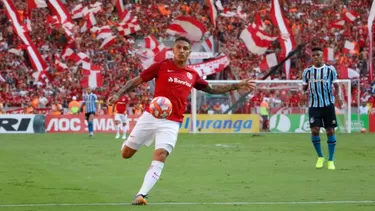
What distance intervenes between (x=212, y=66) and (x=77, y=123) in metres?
6.92

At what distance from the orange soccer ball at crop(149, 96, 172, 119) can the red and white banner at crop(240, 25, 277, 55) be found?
35.5 m

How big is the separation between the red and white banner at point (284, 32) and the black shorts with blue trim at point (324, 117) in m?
26.7

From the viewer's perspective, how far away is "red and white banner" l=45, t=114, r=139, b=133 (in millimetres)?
44906

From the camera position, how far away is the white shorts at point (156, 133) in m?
13.4

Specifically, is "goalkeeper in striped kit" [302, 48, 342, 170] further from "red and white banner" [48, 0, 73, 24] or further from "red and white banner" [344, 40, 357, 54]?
"red and white banner" [344, 40, 357, 54]

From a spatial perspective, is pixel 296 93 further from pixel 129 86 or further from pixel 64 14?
pixel 129 86

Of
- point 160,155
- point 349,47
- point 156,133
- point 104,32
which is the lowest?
point 349,47

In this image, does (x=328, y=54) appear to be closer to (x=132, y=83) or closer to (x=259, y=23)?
(x=259, y=23)

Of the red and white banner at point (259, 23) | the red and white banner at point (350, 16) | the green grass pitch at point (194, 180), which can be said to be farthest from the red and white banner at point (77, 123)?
the green grass pitch at point (194, 180)

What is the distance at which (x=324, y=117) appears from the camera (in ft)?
67.4

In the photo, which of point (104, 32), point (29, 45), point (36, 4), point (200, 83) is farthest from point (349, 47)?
point (200, 83)

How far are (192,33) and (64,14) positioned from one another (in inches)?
253

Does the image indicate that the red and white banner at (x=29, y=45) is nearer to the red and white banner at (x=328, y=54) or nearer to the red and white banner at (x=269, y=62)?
the red and white banner at (x=269, y=62)

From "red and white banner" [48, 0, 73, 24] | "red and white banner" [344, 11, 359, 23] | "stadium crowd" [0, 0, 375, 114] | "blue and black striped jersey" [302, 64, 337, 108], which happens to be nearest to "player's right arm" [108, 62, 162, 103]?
"blue and black striped jersey" [302, 64, 337, 108]
